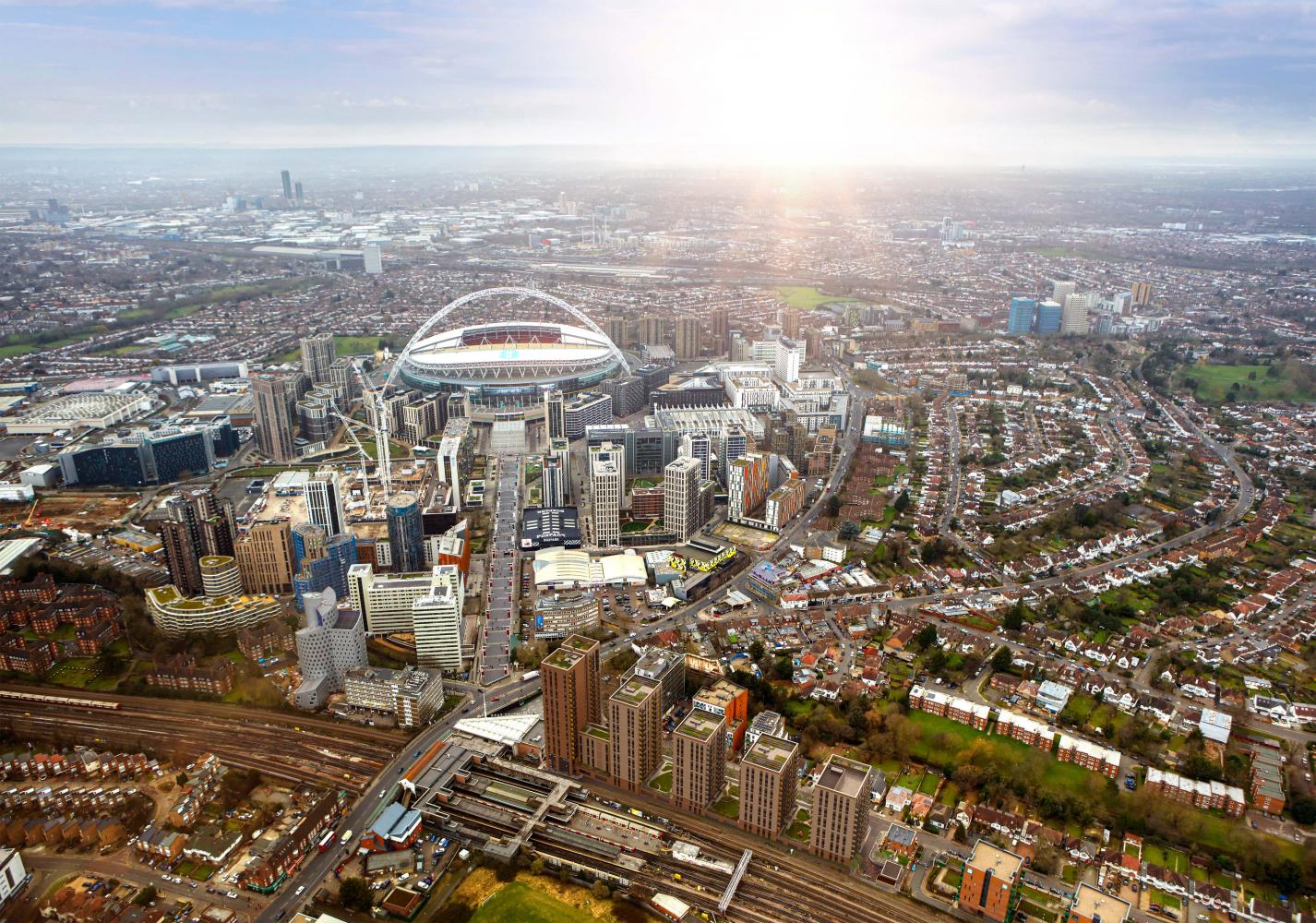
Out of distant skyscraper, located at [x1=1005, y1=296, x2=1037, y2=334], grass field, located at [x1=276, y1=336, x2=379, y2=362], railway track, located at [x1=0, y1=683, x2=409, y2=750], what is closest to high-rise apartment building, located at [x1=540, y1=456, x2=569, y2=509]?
railway track, located at [x1=0, y1=683, x2=409, y2=750]

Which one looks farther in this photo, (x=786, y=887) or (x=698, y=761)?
(x=698, y=761)

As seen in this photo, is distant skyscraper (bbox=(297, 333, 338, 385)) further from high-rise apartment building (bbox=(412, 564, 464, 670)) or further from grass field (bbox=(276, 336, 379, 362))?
high-rise apartment building (bbox=(412, 564, 464, 670))

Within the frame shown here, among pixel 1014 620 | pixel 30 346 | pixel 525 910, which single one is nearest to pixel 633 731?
pixel 525 910

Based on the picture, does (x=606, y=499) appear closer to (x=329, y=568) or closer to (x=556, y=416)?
(x=329, y=568)

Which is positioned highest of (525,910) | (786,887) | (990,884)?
(990,884)

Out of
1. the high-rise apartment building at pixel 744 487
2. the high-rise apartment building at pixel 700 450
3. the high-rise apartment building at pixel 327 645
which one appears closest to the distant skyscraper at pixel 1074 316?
the high-rise apartment building at pixel 700 450

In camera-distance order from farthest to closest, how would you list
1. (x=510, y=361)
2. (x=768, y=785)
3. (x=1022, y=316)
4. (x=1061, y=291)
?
(x=1061, y=291)
(x=1022, y=316)
(x=510, y=361)
(x=768, y=785)
